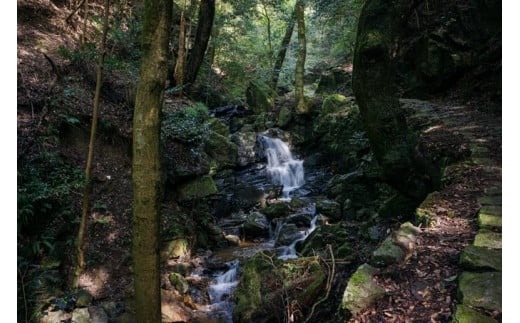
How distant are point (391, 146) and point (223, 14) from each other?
1238 centimetres

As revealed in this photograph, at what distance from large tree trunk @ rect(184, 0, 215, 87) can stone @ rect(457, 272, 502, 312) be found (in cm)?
992

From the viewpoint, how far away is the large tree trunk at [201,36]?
36.8 ft

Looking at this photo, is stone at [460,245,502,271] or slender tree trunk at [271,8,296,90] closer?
stone at [460,245,502,271]

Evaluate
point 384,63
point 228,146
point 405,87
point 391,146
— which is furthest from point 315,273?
point 405,87

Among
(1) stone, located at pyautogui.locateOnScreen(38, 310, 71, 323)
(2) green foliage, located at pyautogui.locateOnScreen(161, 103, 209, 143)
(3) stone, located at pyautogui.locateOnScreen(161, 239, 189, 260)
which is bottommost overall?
(1) stone, located at pyautogui.locateOnScreen(38, 310, 71, 323)

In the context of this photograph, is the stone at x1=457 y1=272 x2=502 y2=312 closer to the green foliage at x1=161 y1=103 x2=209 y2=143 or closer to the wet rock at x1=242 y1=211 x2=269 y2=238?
the wet rock at x1=242 y1=211 x2=269 y2=238

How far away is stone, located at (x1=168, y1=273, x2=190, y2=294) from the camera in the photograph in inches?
243

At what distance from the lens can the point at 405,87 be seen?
39.0ft

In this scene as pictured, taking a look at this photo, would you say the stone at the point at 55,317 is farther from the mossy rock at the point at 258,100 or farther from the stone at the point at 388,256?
the mossy rock at the point at 258,100

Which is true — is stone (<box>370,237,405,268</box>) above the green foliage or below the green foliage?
below

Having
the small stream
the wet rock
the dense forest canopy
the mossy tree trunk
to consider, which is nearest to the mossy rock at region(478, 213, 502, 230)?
the dense forest canopy

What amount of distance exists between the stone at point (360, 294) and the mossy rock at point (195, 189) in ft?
17.4

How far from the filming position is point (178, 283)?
624 centimetres

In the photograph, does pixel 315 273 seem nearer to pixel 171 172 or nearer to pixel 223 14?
pixel 171 172
